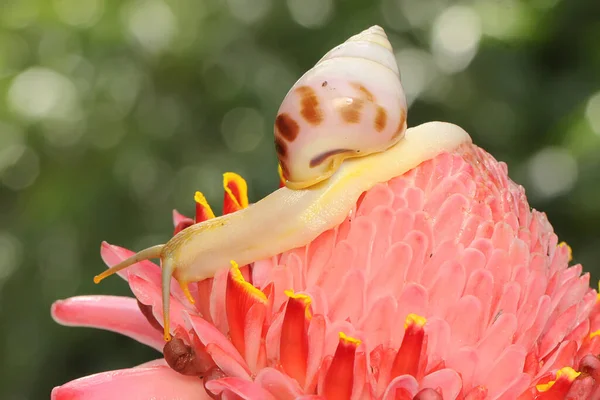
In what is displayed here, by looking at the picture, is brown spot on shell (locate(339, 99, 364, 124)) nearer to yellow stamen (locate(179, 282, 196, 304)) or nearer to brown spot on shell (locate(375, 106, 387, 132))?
brown spot on shell (locate(375, 106, 387, 132))

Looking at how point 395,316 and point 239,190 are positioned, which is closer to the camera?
point 395,316

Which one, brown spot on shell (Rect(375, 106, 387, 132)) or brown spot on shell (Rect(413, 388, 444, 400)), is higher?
brown spot on shell (Rect(375, 106, 387, 132))

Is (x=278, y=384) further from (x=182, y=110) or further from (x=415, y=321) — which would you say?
(x=182, y=110)

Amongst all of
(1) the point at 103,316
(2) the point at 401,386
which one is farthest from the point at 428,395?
(1) the point at 103,316

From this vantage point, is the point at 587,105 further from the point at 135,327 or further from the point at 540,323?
the point at 135,327

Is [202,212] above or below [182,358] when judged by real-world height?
above

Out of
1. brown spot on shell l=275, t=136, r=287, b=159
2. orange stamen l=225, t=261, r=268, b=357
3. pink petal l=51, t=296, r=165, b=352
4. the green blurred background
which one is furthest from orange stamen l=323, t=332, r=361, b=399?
the green blurred background

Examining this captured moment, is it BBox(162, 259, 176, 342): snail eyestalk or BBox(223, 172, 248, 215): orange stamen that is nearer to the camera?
BBox(162, 259, 176, 342): snail eyestalk

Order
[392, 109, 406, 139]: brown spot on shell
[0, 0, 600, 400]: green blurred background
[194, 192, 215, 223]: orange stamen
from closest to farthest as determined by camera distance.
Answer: [392, 109, 406, 139]: brown spot on shell
[194, 192, 215, 223]: orange stamen
[0, 0, 600, 400]: green blurred background
